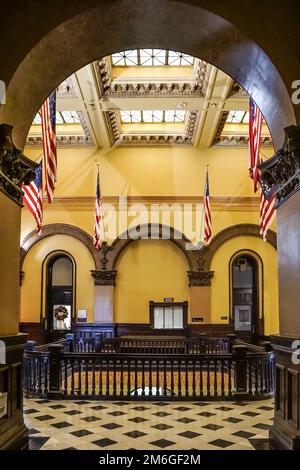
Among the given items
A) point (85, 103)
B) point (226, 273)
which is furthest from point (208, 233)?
point (85, 103)

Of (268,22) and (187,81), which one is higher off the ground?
(187,81)

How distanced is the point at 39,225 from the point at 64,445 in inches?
176

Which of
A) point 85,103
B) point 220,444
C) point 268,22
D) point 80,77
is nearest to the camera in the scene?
point 268,22

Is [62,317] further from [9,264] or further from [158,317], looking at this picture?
[9,264]

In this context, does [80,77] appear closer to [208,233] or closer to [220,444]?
[208,233]

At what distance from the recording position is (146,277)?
18500mm

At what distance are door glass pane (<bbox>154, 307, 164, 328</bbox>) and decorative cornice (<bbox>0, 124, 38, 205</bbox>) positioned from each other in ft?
42.0

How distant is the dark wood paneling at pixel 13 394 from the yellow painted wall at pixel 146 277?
12.5 metres

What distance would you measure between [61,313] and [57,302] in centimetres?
44

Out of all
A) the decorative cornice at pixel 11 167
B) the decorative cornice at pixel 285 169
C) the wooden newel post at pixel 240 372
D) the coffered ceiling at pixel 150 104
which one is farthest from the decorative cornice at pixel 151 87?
the decorative cornice at pixel 11 167

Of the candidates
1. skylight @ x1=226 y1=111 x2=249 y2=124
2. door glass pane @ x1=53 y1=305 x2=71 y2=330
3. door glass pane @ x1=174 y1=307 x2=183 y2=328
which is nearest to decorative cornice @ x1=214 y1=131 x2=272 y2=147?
skylight @ x1=226 y1=111 x2=249 y2=124

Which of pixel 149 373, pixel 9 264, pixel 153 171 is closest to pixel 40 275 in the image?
pixel 153 171

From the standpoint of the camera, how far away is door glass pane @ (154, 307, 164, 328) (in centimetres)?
1831

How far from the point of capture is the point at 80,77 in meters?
13.4
